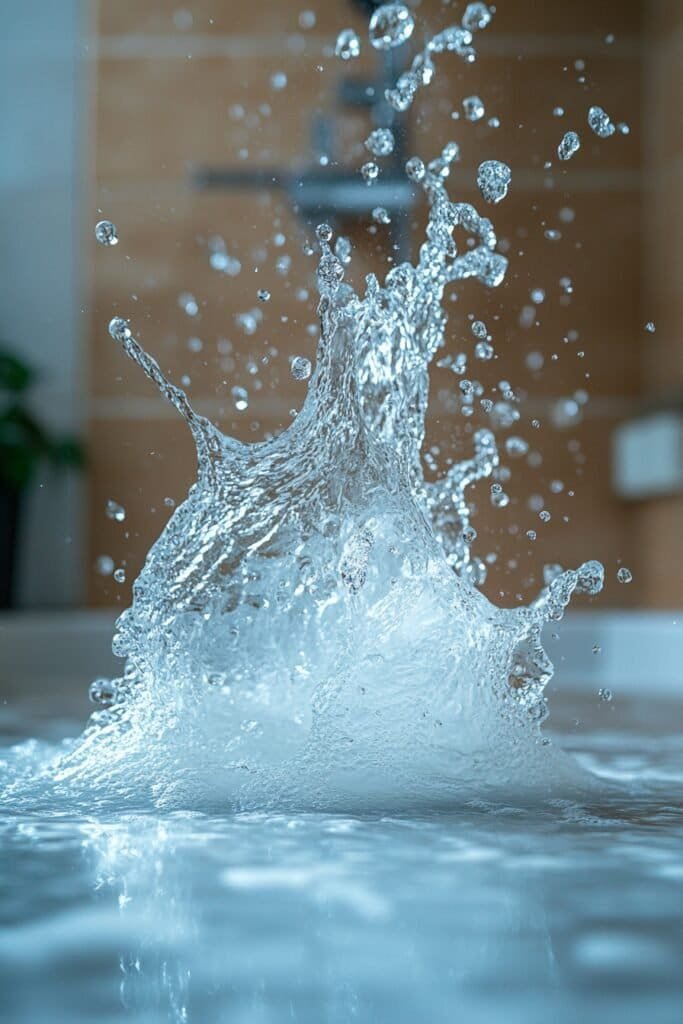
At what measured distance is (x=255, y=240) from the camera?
8.57 ft

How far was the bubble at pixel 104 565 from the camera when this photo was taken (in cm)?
264

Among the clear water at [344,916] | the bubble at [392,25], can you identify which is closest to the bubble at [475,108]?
the bubble at [392,25]

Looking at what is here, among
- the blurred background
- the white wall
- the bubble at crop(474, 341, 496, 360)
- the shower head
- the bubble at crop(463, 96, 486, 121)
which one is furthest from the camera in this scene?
the white wall

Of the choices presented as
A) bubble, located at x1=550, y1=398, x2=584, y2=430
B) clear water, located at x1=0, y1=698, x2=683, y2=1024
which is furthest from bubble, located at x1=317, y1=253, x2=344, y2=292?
bubble, located at x1=550, y1=398, x2=584, y2=430

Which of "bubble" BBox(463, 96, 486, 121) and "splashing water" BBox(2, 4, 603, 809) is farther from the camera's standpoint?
"bubble" BBox(463, 96, 486, 121)

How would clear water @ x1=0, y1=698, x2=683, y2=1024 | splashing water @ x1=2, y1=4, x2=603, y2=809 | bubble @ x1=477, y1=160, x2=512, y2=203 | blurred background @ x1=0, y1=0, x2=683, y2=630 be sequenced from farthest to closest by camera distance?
blurred background @ x1=0, y1=0, x2=683, y2=630
bubble @ x1=477, y1=160, x2=512, y2=203
splashing water @ x1=2, y1=4, x2=603, y2=809
clear water @ x1=0, y1=698, x2=683, y2=1024

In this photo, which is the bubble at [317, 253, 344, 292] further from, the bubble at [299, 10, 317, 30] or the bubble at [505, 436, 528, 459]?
the bubble at [299, 10, 317, 30]

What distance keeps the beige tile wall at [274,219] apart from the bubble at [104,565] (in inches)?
0.6

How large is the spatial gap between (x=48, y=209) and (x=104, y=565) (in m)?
0.71

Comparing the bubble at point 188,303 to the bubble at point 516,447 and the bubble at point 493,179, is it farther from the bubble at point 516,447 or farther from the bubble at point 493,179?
the bubble at point 493,179

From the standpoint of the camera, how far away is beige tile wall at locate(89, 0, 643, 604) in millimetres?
2557

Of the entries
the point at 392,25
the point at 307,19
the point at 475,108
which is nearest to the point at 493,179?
the point at 475,108

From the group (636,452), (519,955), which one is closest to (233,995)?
(519,955)

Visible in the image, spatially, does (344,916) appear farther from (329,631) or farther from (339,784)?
(329,631)
